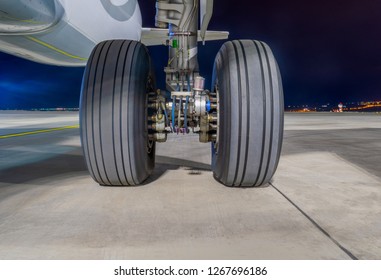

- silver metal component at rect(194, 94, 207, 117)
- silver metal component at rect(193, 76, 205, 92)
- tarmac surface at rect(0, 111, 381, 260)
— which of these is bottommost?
tarmac surface at rect(0, 111, 381, 260)

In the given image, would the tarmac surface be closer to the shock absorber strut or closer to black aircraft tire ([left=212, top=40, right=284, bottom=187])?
black aircraft tire ([left=212, top=40, right=284, bottom=187])

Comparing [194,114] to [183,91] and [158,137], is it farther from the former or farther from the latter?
[183,91]

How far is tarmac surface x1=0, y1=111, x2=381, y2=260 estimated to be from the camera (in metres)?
1.46

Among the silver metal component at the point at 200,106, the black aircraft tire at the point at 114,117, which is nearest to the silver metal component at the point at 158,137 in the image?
the black aircraft tire at the point at 114,117

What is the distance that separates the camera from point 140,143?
2.45 m

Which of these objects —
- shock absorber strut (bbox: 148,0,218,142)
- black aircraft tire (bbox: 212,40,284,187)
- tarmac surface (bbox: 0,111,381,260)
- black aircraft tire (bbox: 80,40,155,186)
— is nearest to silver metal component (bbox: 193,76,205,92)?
shock absorber strut (bbox: 148,0,218,142)

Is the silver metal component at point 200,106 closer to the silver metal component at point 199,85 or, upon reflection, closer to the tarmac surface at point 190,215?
the silver metal component at point 199,85

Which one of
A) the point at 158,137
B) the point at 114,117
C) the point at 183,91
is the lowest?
the point at 158,137

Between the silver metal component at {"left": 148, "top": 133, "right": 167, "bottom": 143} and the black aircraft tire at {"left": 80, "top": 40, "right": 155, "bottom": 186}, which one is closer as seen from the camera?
the black aircraft tire at {"left": 80, "top": 40, "right": 155, "bottom": 186}

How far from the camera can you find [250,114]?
7.31 ft

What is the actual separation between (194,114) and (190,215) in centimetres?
96

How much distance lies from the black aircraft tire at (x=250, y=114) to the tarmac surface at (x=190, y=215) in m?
0.21

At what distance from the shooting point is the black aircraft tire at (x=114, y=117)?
2324 millimetres

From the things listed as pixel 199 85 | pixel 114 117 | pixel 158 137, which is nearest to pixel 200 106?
pixel 199 85
